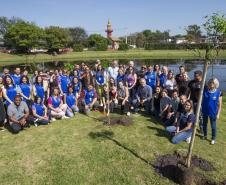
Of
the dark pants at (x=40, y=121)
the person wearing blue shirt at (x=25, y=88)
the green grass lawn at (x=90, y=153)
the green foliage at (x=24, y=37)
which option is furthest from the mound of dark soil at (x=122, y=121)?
the green foliage at (x=24, y=37)

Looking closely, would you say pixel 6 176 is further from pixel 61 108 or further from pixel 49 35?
pixel 49 35

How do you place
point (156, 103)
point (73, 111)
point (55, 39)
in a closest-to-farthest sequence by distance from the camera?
point (156, 103)
point (73, 111)
point (55, 39)

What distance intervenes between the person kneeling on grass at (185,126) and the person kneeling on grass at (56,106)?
15.3ft

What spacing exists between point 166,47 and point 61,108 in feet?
248

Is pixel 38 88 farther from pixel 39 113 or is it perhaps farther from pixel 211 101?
pixel 211 101

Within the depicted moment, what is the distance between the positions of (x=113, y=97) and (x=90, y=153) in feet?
15.2

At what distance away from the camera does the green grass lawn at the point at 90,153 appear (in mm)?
6523

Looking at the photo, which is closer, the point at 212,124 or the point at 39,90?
the point at 212,124

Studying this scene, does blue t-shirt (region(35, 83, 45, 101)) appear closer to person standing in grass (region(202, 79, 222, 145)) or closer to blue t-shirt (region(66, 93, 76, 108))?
blue t-shirt (region(66, 93, 76, 108))

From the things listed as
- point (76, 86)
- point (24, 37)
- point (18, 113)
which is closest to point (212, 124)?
point (76, 86)

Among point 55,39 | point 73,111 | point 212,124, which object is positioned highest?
point 55,39

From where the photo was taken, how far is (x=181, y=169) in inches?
244

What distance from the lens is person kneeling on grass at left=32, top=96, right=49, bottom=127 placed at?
1029 centimetres

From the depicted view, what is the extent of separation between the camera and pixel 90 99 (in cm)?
1203
